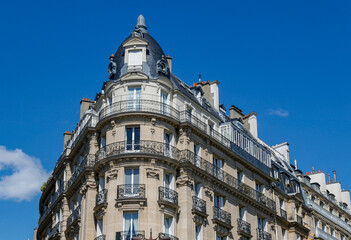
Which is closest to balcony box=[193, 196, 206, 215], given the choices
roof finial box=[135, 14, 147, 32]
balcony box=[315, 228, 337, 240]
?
roof finial box=[135, 14, 147, 32]

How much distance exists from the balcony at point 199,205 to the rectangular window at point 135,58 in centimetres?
871

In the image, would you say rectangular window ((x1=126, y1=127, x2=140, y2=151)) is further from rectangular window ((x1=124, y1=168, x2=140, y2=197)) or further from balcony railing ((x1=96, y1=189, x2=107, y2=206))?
balcony railing ((x1=96, y1=189, x2=107, y2=206))

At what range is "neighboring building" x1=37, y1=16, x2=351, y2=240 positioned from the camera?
36375 mm

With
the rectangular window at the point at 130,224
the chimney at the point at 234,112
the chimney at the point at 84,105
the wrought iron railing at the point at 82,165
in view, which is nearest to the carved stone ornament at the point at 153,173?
the rectangular window at the point at 130,224

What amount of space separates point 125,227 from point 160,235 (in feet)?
6.22

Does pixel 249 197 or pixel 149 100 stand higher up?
pixel 149 100

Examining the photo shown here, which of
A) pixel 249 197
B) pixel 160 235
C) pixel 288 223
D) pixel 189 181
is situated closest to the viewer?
pixel 160 235

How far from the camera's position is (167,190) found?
36844 millimetres

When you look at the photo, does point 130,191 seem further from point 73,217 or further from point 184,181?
point 73,217

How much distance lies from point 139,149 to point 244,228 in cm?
924

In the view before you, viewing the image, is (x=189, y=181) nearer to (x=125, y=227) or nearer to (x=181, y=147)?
(x=181, y=147)

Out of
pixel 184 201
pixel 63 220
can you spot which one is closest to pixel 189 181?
pixel 184 201

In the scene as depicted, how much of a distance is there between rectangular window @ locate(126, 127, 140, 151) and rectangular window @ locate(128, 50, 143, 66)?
433 centimetres

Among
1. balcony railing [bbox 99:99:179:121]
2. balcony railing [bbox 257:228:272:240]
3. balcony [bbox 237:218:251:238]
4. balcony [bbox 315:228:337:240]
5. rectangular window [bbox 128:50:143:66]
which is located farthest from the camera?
balcony [bbox 315:228:337:240]
